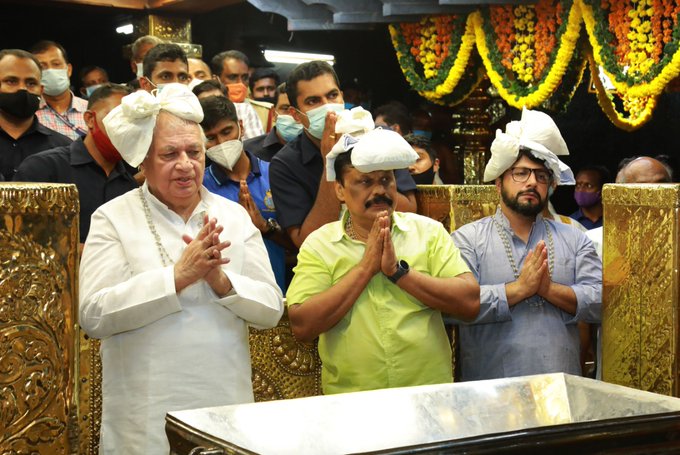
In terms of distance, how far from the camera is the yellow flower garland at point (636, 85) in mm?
6148

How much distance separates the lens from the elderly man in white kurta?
8.77 ft

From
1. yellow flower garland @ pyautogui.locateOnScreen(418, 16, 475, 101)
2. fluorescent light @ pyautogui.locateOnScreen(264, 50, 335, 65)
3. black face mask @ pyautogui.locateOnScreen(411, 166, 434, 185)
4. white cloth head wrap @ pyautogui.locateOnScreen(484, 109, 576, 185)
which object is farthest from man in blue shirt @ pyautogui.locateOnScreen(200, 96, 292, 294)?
fluorescent light @ pyautogui.locateOnScreen(264, 50, 335, 65)

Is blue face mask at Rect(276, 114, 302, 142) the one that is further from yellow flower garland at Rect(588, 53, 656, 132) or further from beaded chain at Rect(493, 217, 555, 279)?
yellow flower garland at Rect(588, 53, 656, 132)

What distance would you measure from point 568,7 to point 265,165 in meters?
3.82

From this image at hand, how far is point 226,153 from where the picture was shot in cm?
396

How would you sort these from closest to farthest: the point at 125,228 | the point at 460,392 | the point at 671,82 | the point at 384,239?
the point at 460,392 < the point at 125,228 < the point at 384,239 < the point at 671,82

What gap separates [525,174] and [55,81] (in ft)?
10.6

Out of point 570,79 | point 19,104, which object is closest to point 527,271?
point 19,104

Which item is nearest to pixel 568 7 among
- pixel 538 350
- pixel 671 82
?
pixel 671 82

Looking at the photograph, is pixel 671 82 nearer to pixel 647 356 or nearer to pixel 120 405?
pixel 647 356

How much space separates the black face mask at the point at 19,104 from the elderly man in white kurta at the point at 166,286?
1.79 m

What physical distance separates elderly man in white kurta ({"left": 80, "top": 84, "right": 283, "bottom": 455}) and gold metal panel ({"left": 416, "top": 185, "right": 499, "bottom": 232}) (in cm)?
124

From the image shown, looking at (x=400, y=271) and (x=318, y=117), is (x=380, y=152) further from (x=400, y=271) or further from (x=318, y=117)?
(x=318, y=117)

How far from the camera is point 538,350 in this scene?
343 centimetres
